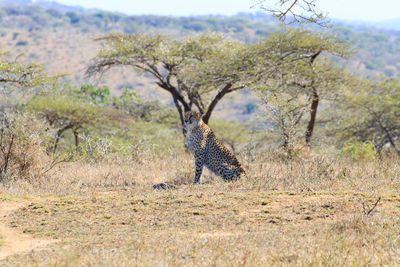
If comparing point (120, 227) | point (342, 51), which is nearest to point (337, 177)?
point (120, 227)

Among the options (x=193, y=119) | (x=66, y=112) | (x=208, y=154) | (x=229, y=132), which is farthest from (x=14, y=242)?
(x=229, y=132)

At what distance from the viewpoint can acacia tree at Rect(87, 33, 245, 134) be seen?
1567 centimetres

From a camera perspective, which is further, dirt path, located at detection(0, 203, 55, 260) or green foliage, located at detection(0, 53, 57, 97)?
green foliage, located at detection(0, 53, 57, 97)

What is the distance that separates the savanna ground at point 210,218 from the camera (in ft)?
14.0

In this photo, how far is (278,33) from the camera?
15.3 metres

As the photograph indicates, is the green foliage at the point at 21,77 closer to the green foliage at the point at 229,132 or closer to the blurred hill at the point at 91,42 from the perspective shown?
the green foliage at the point at 229,132

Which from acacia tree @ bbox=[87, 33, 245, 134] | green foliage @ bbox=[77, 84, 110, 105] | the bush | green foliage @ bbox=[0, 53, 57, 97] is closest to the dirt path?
the bush

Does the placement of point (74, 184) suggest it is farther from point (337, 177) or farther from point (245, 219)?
point (337, 177)

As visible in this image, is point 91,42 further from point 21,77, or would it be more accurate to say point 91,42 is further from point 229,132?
point 21,77

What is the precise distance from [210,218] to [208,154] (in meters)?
2.97

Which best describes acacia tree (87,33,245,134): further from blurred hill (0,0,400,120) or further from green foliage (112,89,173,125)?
blurred hill (0,0,400,120)

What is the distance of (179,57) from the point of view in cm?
1650

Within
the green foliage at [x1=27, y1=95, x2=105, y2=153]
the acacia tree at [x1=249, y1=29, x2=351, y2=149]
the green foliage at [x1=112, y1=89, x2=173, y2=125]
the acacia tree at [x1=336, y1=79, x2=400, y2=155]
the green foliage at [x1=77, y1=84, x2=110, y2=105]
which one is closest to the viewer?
the acacia tree at [x1=249, y1=29, x2=351, y2=149]

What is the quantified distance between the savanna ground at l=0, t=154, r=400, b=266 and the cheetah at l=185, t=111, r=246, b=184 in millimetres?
242
